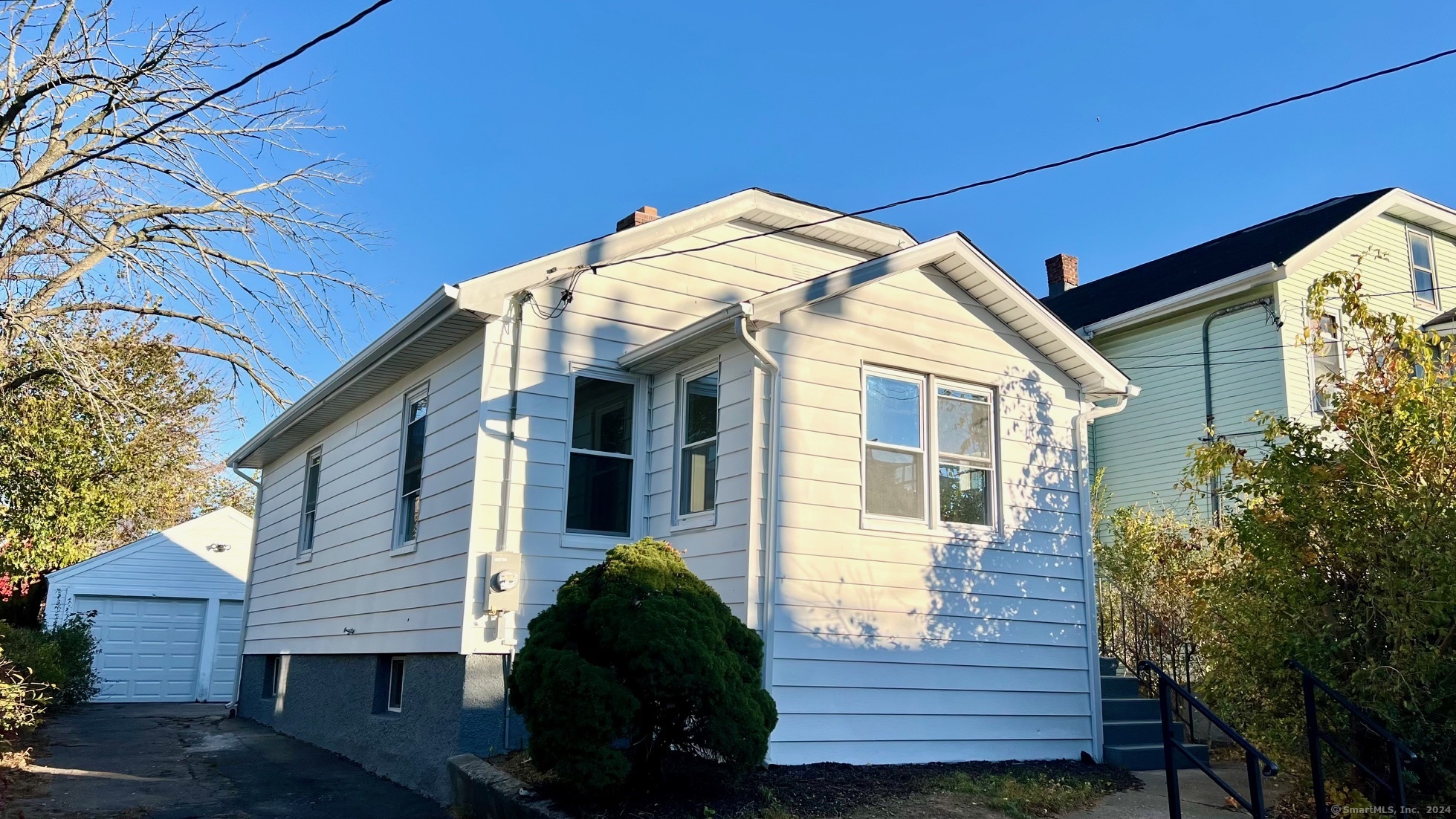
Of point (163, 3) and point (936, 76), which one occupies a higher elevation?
point (936, 76)

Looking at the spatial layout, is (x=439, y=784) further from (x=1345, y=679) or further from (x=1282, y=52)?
(x=1282, y=52)

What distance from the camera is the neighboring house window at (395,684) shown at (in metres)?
10.7

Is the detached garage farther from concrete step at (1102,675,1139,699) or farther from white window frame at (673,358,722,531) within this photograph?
concrete step at (1102,675,1139,699)

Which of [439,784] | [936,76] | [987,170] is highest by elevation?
[936,76]

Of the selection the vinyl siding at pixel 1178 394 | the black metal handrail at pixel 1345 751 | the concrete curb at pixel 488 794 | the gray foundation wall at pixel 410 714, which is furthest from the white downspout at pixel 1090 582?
the vinyl siding at pixel 1178 394

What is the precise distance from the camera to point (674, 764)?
7.21 m

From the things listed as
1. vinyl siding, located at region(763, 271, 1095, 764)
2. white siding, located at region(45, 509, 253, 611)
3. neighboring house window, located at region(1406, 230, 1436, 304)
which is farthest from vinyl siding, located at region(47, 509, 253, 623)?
neighboring house window, located at region(1406, 230, 1436, 304)

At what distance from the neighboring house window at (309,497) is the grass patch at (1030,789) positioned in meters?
9.76

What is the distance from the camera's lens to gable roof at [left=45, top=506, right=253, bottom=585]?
2080 cm

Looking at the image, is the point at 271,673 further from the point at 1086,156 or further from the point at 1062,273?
the point at 1062,273

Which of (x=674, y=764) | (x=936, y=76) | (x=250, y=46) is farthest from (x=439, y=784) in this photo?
(x=936, y=76)

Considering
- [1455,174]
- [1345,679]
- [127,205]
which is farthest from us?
[1455,174]

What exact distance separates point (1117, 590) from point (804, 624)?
6019 millimetres

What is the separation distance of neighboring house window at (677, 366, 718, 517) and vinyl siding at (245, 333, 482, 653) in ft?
5.92
